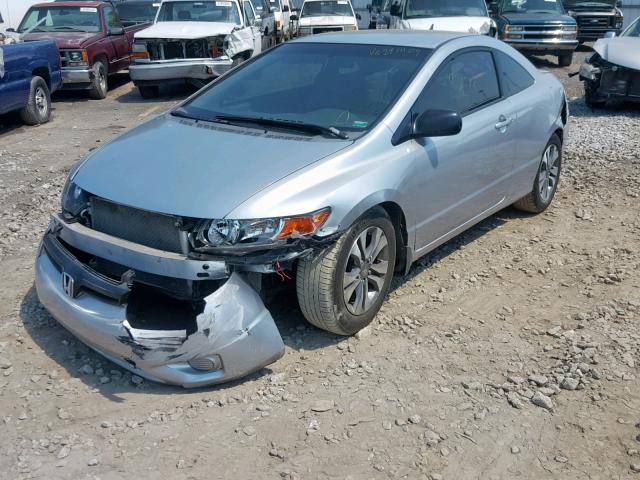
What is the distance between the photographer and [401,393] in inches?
142

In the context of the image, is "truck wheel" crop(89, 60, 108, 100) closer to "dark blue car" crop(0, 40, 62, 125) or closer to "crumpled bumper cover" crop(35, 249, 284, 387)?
"dark blue car" crop(0, 40, 62, 125)

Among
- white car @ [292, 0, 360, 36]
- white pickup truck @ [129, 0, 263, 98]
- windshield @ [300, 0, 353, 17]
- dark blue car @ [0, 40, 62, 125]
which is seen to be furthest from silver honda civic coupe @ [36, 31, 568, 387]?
windshield @ [300, 0, 353, 17]

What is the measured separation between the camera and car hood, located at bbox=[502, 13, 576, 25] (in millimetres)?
15767

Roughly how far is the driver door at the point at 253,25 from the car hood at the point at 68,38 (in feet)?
9.24

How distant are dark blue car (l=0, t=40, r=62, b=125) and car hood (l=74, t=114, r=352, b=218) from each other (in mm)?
6052

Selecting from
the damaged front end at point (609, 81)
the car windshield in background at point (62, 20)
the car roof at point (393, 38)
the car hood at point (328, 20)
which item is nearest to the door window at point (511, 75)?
the car roof at point (393, 38)

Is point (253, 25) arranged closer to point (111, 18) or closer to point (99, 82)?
point (111, 18)

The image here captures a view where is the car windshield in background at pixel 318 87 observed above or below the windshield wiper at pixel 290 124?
above

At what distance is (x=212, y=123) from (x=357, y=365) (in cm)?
183

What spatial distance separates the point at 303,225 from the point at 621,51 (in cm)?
855

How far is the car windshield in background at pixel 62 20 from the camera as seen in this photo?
13180 millimetres

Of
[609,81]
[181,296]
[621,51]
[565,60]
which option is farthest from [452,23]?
[181,296]

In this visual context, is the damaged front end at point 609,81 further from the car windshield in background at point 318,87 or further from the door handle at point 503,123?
the car windshield in background at point 318,87

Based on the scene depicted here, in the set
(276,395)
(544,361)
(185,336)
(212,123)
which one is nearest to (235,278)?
(185,336)
